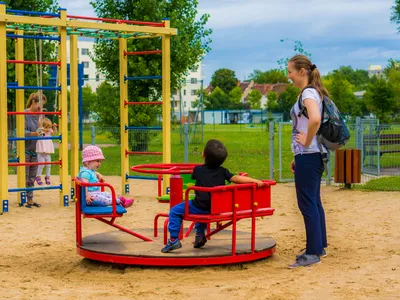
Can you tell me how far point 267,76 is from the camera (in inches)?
5768

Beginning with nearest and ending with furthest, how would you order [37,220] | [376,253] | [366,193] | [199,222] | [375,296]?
1. [375,296]
2. [199,222]
3. [376,253]
4. [37,220]
5. [366,193]

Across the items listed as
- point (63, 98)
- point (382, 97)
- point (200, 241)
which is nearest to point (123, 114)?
point (63, 98)

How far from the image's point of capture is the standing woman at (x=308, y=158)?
7.14 metres

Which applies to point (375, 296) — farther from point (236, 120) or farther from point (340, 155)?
point (236, 120)

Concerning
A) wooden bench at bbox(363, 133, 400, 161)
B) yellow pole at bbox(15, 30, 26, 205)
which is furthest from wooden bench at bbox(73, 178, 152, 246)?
wooden bench at bbox(363, 133, 400, 161)

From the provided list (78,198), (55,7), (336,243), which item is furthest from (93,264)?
(55,7)

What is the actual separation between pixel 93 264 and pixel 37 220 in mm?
3594

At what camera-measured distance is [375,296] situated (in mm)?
5977

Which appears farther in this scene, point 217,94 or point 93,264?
point 217,94

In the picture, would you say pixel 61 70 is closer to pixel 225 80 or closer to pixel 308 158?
pixel 308 158

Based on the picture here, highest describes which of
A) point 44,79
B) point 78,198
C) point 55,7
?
point 55,7

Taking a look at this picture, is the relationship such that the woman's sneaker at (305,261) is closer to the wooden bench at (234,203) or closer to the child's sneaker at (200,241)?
the wooden bench at (234,203)

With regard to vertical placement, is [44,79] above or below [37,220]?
above

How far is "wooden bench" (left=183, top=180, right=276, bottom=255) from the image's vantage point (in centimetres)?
693
